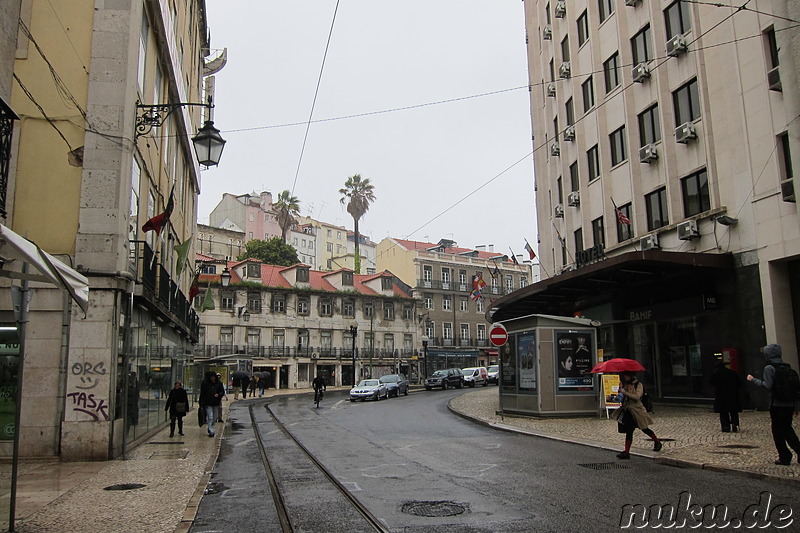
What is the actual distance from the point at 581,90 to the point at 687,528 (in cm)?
2559

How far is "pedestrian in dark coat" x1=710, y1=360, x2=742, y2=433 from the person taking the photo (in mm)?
13891

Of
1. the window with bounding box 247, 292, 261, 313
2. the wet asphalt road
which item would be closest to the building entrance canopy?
the wet asphalt road

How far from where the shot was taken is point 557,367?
1906 cm

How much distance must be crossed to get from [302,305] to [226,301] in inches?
301

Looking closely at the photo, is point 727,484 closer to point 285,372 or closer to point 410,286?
point 285,372

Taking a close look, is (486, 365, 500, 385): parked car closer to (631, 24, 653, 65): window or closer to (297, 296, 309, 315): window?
(297, 296, 309, 315): window

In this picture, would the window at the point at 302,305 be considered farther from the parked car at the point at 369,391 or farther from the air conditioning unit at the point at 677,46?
the air conditioning unit at the point at 677,46

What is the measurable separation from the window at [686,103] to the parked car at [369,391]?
71.9ft

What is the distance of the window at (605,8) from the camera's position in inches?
1056

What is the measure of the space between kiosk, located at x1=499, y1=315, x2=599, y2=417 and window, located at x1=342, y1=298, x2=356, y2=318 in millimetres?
46521

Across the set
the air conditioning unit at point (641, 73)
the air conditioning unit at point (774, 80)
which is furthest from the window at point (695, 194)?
the air conditioning unit at point (641, 73)

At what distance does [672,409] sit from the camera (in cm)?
2102

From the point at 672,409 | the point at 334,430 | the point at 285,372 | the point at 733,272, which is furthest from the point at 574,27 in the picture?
the point at 285,372

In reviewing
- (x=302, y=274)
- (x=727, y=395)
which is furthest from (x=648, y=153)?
(x=302, y=274)
